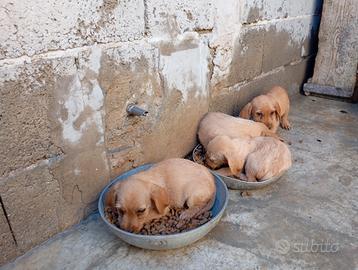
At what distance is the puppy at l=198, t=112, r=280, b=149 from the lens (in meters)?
3.10

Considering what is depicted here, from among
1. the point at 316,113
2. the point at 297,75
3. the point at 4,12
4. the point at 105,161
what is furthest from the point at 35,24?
the point at 297,75

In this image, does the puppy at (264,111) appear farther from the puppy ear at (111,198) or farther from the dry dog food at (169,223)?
the puppy ear at (111,198)

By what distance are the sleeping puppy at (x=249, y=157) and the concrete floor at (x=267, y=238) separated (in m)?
0.18

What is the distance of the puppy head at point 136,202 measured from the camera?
1980 millimetres

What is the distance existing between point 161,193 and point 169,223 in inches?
8.8

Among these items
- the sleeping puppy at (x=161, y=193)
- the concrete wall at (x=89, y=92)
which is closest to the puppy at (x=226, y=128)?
the concrete wall at (x=89, y=92)

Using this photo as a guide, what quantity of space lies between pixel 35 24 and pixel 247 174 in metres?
1.97

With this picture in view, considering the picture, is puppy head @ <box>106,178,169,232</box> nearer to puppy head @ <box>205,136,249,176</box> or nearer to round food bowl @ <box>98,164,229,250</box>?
round food bowl @ <box>98,164,229,250</box>

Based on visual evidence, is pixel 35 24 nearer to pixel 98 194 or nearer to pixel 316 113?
pixel 98 194

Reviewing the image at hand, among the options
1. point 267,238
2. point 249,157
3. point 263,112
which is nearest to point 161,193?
point 267,238

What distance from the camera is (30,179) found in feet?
6.55

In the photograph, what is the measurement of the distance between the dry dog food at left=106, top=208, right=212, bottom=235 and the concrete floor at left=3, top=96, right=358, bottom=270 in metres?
0.13

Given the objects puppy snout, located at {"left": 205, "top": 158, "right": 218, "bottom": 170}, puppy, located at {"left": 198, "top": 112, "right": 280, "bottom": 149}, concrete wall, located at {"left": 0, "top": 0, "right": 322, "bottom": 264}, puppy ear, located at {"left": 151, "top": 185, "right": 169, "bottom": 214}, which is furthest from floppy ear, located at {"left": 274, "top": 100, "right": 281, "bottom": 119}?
puppy ear, located at {"left": 151, "top": 185, "right": 169, "bottom": 214}

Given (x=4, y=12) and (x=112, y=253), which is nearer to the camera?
(x=4, y=12)
